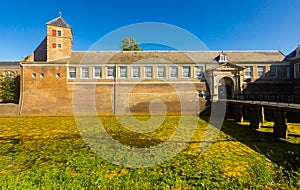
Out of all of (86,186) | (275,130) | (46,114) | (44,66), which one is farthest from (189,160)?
(44,66)

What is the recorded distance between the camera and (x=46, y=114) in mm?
21797

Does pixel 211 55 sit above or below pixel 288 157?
above

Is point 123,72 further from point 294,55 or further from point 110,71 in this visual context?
point 294,55

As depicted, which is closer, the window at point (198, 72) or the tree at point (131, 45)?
the window at point (198, 72)

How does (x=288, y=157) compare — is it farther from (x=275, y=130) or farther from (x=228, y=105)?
(x=228, y=105)

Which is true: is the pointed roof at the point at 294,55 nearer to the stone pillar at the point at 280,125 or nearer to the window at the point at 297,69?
the window at the point at 297,69

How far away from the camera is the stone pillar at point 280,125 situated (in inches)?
396

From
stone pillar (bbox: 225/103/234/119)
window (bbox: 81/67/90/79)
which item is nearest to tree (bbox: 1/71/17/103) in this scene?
window (bbox: 81/67/90/79)

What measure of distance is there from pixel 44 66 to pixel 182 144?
69.4ft

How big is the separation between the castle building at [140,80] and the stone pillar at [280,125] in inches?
437

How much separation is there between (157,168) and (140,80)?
18.1 meters

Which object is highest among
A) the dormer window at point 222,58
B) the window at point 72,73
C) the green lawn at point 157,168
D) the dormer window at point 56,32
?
the dormer window at point 56,32

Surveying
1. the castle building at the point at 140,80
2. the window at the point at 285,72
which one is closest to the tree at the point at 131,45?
the castle building at the point at 140,80

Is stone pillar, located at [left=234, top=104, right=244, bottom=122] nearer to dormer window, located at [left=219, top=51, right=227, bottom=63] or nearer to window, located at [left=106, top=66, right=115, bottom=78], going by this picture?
dormer window, located at [left=219, top=51, right=227, bottom=63]
